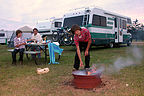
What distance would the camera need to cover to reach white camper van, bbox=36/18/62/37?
645 inches

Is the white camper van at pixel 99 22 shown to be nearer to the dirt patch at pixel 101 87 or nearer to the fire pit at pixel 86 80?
the dirt patch at pixel 101 87

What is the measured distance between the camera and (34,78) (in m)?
4.38

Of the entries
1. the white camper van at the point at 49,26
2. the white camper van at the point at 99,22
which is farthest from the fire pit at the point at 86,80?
the white camper van at the point at 49,26

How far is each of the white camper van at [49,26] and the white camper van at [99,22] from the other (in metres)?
3.85

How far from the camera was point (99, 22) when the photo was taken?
1206 centimetres

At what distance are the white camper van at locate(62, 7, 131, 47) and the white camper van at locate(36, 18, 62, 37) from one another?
3.85 m

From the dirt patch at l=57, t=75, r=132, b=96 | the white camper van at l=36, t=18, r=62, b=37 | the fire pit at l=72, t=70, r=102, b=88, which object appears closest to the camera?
the dirt patch at l=57, t=75, r=132, b=96

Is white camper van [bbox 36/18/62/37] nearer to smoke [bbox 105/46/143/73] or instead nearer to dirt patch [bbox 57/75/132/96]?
smoke [bbox 105/46/143/73]

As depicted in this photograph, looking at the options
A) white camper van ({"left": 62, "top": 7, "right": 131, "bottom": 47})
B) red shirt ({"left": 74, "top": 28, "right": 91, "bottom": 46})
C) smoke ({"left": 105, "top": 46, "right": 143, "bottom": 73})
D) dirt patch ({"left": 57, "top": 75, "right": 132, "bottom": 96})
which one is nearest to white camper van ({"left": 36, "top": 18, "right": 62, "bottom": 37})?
white camper van ({"left": 62, "top": 7, "right": 131, "bottom": 47})

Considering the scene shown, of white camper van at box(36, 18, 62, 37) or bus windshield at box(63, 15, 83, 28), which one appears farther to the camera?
white camper van at box(36, 18, 62, 37)

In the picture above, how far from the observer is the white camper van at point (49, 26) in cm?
1638

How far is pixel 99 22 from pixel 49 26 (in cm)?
621

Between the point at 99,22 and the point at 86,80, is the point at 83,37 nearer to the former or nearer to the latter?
the point at 86,80

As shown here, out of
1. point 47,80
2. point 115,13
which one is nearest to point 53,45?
point 47,80
